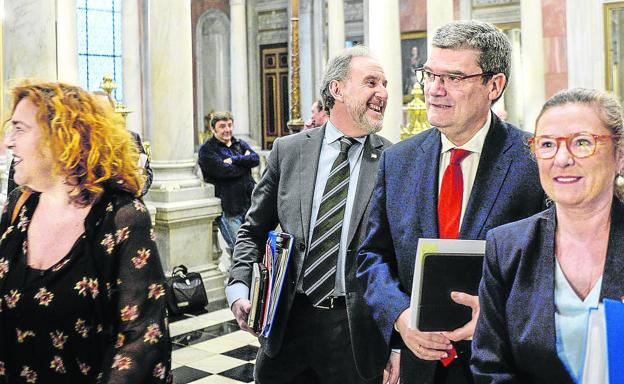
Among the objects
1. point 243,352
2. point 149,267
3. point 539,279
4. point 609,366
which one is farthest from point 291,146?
point 243,352

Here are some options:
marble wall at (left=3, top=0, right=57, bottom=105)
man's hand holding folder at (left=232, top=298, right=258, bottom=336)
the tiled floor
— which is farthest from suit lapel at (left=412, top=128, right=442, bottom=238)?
marble wall at (left=3, top=0, right=57, bottom=105)

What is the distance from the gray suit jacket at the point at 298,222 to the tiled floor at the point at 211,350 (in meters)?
2.39

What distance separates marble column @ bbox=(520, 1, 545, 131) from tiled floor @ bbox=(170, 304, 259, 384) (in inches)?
293

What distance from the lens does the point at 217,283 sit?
7969 mm

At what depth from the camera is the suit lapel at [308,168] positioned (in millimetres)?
3104

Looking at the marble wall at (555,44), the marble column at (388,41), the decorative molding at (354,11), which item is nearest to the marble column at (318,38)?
the decorative molding at (354,11)

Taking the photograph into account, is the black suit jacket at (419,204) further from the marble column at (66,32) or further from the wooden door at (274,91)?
the wooden door at (274,91)

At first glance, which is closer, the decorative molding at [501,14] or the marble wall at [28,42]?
the marble wall at [28,42]

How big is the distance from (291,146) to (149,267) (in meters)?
1.22

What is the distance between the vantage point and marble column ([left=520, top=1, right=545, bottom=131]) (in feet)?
41.7

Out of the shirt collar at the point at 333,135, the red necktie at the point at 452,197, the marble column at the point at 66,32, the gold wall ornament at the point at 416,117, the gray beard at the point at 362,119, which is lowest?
the red necktie at the point at 452,197

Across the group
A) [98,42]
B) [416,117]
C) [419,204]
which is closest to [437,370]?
[419,204]

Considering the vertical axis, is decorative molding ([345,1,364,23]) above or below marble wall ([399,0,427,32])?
above

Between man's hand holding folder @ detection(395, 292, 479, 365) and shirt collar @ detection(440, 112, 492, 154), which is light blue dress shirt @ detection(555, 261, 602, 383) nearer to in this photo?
man's hand holding folder @ detection(395, 292, 479, 365)
